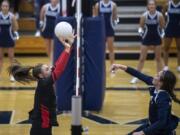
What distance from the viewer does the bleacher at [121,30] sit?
537 inches

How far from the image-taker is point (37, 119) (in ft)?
17.4

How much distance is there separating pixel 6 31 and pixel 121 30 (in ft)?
14.9

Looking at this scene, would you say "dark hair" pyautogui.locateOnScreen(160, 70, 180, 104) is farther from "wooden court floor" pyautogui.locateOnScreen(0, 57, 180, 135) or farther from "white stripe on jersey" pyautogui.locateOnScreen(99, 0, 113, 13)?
"white stripe on jersey" pyautogui.locateOnScreen(99, 0, 113, 13)

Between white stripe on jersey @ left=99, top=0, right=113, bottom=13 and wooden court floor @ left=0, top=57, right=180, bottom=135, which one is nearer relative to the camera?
wooden court floor @ left=0, top=57, right=180, bottom=135

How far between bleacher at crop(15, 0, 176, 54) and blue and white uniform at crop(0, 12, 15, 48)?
9.56 feet

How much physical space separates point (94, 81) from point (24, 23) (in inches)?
259

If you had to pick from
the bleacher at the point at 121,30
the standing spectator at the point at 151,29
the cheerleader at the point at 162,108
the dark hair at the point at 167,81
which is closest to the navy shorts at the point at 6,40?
the standing spectator at the point at 151,29

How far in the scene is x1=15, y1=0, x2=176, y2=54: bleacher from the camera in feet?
44.8

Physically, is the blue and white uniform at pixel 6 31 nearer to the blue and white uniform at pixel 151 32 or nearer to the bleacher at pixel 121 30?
the blue and white uniform at pixel 151 32

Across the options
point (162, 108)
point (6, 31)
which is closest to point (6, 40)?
point (6, 31)

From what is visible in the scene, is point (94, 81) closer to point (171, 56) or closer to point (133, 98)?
point (133, 98)

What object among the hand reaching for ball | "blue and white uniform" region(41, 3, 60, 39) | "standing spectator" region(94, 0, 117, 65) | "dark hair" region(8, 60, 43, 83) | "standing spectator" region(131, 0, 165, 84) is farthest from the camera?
"standing spectator" region(94, 0, 117, 65)

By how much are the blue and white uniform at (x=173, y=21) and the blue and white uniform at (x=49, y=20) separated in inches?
98.7

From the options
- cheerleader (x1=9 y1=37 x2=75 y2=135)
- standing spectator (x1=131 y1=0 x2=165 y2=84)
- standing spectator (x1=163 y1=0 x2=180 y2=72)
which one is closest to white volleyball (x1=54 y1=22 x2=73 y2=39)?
cheerleader (x1=9 y1=37 x2=75 y2=135)
